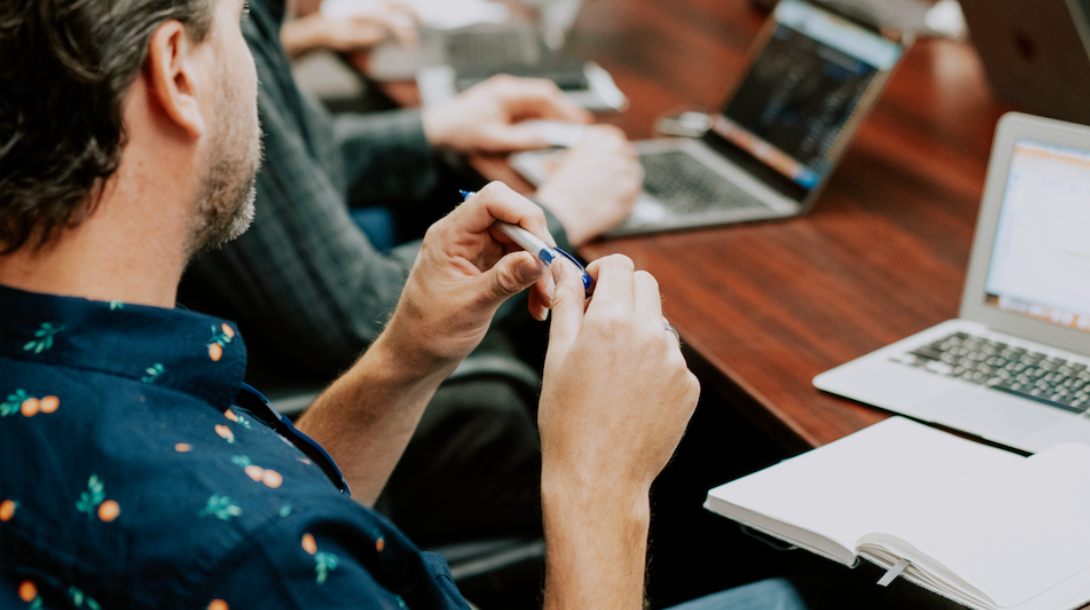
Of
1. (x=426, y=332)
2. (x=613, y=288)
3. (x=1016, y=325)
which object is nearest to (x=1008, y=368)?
(x=1016, y=325)

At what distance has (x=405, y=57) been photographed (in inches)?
73.3

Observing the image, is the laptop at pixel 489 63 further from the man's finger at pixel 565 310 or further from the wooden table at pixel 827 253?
the man's finger at pixel 565 310

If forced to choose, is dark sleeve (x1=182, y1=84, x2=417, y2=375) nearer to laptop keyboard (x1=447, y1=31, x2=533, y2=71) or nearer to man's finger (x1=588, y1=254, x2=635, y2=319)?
man's finger (x1=588, y1=254, x2=635, y2=319)

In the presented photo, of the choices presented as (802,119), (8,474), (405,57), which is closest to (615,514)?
(8,474)

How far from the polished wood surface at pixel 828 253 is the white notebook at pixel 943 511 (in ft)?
0.24

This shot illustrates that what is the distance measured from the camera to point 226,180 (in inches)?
26.7

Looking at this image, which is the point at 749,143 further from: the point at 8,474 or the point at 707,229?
the point at 8,474

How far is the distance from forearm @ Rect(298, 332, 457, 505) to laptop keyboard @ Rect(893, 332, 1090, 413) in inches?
20.8

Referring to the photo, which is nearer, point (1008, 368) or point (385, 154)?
point (1008, 368)

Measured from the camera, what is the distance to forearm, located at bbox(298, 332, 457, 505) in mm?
902

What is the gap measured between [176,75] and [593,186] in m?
0.73

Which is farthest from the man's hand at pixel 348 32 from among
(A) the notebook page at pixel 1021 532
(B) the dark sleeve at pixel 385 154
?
(A) the notebook page at pixel 1021 532

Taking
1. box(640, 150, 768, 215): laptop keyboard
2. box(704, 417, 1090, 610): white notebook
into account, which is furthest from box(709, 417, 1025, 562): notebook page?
box(640, 150, 768, 215): laptop keyboard

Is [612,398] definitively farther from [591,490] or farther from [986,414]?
[986,414]
